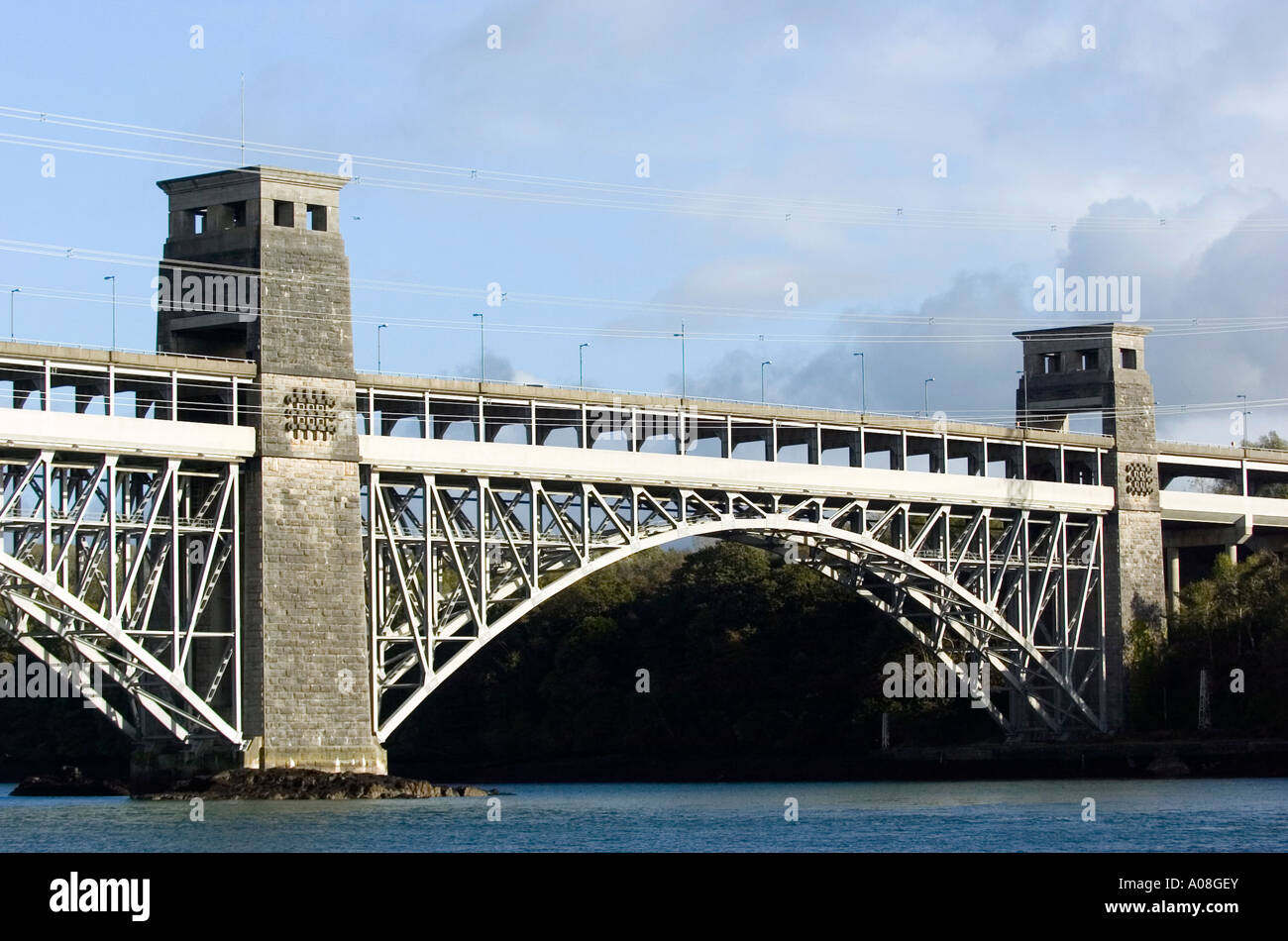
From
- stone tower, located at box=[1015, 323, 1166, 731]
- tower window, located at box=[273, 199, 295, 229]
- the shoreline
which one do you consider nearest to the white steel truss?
tower window, located at box=[273, 199, 295, 229]

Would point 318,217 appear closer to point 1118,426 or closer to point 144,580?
point 144,580

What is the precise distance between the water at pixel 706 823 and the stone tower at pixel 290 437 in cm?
335

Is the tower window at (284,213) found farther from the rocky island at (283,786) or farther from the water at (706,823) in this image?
the water at (706,823)

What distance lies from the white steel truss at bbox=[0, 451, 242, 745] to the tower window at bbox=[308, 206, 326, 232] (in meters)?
7.30

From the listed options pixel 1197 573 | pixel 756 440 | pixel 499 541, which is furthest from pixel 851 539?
pixel 1197 573

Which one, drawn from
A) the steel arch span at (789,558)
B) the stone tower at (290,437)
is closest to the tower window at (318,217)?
the stone tower at (290,437)

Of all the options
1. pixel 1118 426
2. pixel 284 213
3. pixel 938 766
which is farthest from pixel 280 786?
pixel 1118 426

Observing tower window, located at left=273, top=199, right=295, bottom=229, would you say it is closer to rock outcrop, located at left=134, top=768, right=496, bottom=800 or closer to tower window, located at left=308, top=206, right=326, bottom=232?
tower window, located at left=308, top=206, right=326, bottom=232

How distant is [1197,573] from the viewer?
93062mm

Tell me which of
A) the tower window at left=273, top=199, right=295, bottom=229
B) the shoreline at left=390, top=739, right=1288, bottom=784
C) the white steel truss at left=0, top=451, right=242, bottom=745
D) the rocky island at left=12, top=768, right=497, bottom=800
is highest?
the tower window at left=273, top=199, right=295, bottom=229

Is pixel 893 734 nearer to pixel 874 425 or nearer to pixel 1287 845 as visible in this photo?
pixel 874 425

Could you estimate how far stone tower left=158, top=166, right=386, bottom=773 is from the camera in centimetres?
5734

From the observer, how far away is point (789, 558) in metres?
70.6
